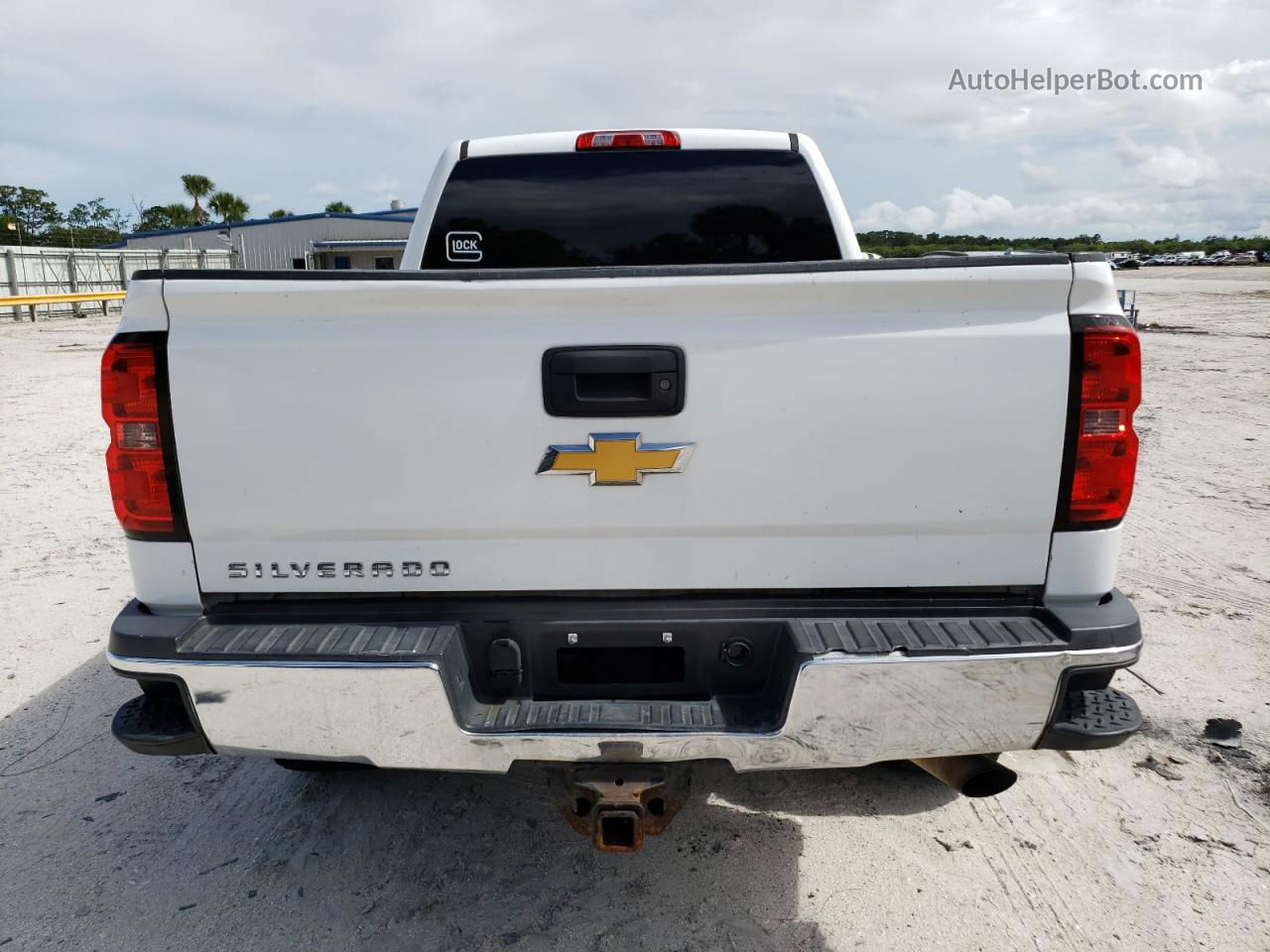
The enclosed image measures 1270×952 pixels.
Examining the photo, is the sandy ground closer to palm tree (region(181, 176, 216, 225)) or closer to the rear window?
the rear window

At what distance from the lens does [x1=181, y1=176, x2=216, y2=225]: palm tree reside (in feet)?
200

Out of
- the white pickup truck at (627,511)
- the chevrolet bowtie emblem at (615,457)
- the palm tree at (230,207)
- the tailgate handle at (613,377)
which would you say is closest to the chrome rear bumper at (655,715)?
the white pickup truck at (627,511)

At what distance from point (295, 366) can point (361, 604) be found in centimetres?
63

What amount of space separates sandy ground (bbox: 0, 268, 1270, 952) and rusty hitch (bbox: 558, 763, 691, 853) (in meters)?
0.47

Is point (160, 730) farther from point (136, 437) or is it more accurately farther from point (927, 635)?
point (927, 635)

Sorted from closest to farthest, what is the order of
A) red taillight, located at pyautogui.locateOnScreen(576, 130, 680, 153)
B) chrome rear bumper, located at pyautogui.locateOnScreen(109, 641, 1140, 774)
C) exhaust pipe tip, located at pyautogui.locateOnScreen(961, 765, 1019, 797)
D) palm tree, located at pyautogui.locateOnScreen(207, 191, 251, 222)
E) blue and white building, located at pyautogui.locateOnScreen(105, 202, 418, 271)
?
chrome rear bumper, located at pyautogui.locateOnScreen(109, 641, 1140, 774)
exhaust pipe tip, located at pyautogui.locateOnScreen(961, 765, 1019, 797)
red taillight, located at pyautogui.locateOnScreen(576, 130, 680, 153)
blue and white building, located at pyautogui.locateOnScreen(105, 202, 418, 271)
palm tree, located at pyautogui.locateOnScreen(207, 191, 251, 222)

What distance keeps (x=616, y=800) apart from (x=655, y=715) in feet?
0.77

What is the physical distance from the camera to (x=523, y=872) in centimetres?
273

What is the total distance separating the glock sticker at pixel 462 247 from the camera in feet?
12.2

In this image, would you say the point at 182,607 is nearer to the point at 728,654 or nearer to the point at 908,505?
the point at 728,654

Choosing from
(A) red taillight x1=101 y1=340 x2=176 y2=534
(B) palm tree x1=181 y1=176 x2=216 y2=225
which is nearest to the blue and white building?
(B) palm tree x1=181 y1=176 x2=216 y2=225

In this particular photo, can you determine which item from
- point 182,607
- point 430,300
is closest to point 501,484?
point 430,300

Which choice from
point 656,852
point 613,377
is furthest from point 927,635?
point 656,852

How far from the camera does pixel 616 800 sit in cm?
214
